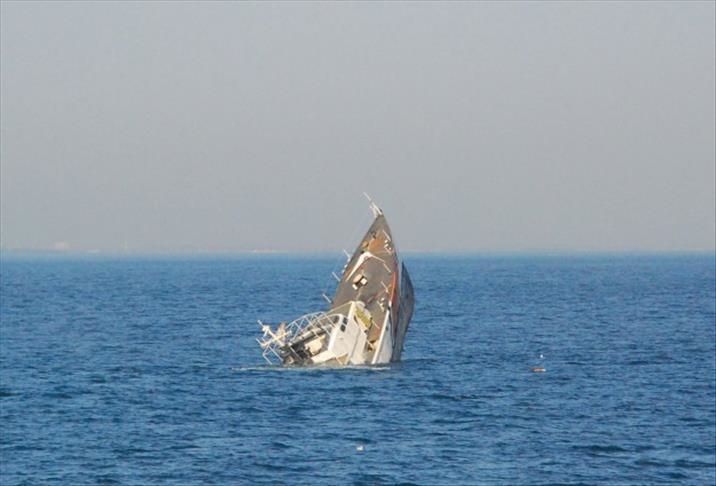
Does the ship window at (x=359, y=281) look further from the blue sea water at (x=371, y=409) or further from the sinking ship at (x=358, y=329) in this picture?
the blue sea water at (x=371, y=409)

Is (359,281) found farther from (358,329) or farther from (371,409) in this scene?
(371,409)

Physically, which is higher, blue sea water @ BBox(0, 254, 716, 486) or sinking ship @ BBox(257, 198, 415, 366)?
sinking ship @ BBox(257, 198, 415, 366)

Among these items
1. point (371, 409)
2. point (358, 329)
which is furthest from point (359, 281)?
point (371, 409)

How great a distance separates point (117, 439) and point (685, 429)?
24453 millimetres

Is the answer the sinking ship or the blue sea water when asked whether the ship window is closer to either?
the sinking ship

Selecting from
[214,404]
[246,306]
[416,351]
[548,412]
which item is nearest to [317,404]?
[214,404]

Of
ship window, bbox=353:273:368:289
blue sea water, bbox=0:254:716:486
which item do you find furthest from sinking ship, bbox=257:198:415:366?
blue sea water, bbox=0:254:716:486

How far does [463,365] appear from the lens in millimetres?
81750

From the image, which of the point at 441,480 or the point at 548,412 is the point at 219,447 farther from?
the point at 548,412

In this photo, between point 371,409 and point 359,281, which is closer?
point 371,409

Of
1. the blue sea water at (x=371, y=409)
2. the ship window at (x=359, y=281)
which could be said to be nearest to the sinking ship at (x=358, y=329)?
the ship window at (x=359, y=281)

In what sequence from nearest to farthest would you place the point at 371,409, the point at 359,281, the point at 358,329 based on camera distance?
the point at 371,409, the point at 358,329, the point at 359,281

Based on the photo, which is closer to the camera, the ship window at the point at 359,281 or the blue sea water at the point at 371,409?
the blue sea water at the point at 371,409

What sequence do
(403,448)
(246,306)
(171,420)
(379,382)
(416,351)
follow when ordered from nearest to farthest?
(403,448) < (171,420) < (379,382) < (416,351) < (246,306)
